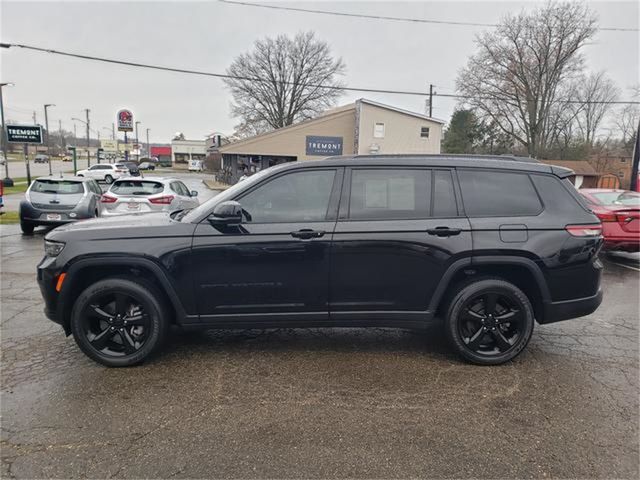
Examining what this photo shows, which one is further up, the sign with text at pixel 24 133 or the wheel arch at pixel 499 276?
the sign with text at pixel 24 133

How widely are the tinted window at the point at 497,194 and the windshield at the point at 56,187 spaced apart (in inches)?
381

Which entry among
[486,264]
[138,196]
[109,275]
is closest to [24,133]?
[138,196]

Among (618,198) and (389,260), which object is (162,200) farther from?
(618,198)

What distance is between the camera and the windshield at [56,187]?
31.6ft

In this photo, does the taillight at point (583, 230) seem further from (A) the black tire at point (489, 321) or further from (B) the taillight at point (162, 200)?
(B) the taillight at point (162, 200)

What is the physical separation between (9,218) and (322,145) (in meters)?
20.9

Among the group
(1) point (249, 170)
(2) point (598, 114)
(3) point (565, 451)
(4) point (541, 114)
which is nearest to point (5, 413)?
(3) point (565, 451)

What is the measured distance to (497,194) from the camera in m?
3.61

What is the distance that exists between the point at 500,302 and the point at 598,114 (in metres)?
53.6

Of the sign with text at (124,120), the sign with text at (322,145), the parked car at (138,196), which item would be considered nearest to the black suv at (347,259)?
the parked car at (138,196)

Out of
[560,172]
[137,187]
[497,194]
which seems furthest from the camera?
[137,187]

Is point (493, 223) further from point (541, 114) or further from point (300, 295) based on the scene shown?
point (541, 114)

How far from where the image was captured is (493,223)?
3.50 meters

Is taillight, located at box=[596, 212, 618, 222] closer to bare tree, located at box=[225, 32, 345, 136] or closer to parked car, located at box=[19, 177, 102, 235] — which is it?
parked car, located at box=[19, 177, 102, 235]
